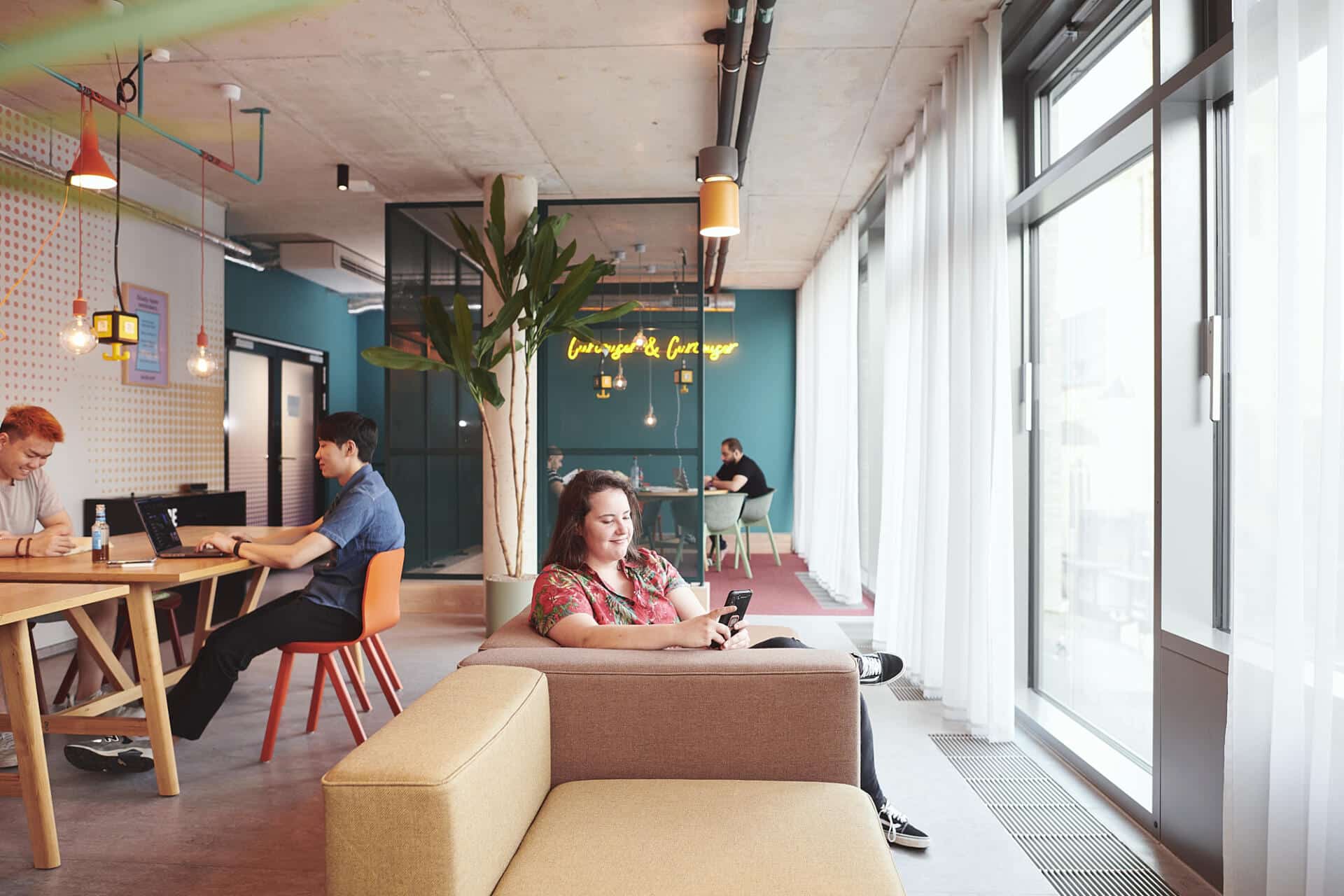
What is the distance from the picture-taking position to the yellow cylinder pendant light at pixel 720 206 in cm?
302

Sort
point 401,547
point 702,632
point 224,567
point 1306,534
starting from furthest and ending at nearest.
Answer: point 401,547
point 224,567
point 702,632
point 1306,534

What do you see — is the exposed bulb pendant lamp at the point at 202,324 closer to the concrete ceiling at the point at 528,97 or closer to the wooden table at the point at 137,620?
the concrete ceiling at the point at 528,97

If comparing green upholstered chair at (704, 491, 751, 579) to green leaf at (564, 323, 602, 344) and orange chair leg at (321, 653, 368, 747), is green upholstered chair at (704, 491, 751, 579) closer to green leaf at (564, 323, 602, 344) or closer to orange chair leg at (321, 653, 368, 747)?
green leaf at (564, 323, 602, 344)

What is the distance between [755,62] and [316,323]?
23.0ft

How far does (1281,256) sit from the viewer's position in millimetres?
1777

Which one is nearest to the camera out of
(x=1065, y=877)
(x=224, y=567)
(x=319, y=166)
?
(x=1065, y=877)

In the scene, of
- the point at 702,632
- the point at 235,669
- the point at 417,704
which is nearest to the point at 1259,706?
the point at 702,632

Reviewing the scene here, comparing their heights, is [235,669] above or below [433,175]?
below

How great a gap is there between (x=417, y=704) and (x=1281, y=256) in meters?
1.90

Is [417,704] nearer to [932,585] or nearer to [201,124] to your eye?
[932,585]

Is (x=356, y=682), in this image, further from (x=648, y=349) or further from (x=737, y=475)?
(x=737, y=475)

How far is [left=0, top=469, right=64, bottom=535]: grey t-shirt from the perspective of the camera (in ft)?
11.5

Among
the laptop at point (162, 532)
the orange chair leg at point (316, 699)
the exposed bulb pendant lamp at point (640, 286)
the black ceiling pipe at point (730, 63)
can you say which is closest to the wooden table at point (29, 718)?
the laptop at point (162, 532)

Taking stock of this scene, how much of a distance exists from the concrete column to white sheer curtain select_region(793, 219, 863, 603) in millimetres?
2402
